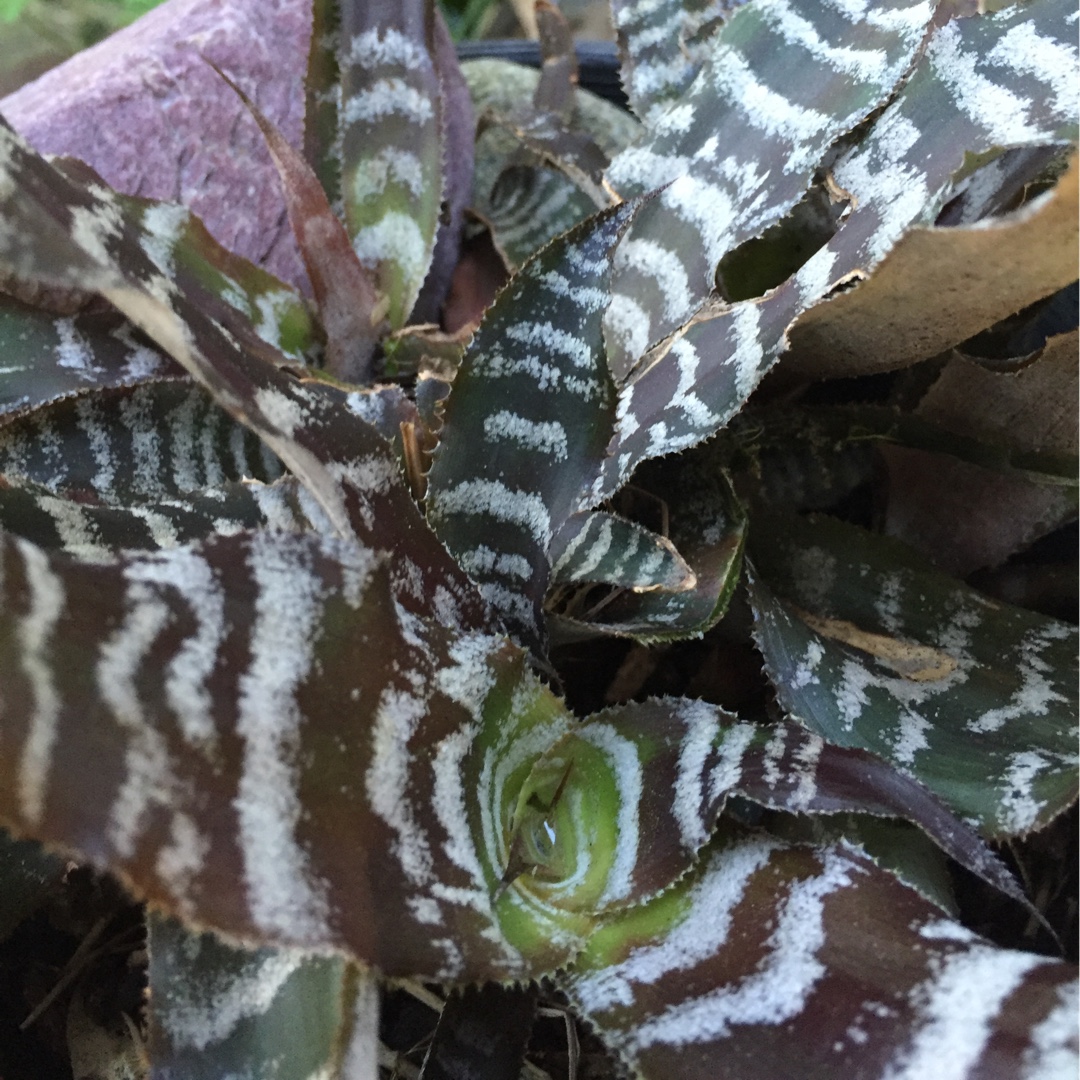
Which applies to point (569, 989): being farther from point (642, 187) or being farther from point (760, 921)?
point (642, 187)

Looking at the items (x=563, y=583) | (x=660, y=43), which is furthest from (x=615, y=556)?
(x=660, y=43)

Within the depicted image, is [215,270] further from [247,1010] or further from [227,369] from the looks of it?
[247,1010]

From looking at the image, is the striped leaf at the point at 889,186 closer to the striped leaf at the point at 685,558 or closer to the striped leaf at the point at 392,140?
the striped leaf at the point at 685,558

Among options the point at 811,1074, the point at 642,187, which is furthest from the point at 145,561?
the point at 642,187

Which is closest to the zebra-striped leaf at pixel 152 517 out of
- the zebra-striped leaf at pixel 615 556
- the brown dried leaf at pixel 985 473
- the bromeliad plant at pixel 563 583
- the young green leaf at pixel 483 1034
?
the bromeliad plant at pixel 563 583

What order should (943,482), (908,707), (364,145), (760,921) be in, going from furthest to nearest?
1. (364,145)
2. (943,482)
3. (908,707)
4. (760,921)
